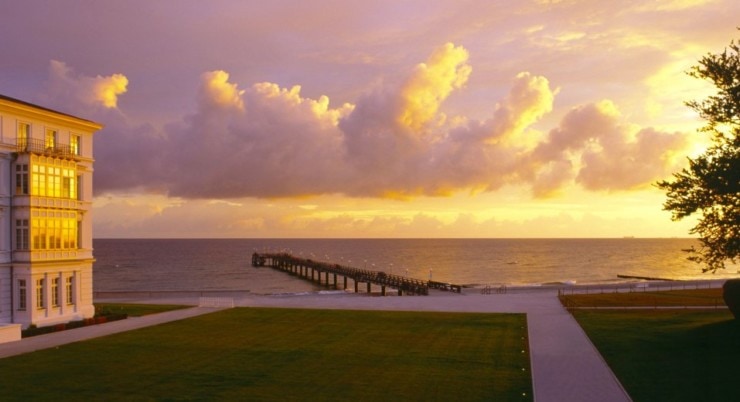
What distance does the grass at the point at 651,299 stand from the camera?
43.0m

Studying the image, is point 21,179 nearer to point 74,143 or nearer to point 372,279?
point 74,143

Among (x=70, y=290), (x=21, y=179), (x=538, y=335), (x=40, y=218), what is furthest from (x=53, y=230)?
(x=538, y=335)

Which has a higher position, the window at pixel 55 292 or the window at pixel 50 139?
the window at pixel 50 139

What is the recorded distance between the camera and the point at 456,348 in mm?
27891

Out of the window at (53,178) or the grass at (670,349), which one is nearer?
the grass at (670,349)

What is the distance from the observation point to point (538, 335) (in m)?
31.1

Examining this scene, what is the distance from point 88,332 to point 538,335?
2264 centimetres

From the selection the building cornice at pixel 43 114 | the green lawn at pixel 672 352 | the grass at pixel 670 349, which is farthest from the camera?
the building cornice at pixel 43 114

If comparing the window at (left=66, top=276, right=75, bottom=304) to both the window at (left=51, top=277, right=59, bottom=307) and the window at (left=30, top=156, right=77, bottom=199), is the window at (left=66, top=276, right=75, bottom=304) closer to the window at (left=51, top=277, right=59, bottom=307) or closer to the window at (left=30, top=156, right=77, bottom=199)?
the window at (left=51, top=277, right=59, bottom=307)

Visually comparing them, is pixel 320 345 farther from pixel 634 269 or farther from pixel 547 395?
pixel 634 269

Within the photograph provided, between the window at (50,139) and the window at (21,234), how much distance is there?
4473 mm

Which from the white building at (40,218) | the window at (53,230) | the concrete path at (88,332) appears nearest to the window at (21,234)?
the white building at (40,218)

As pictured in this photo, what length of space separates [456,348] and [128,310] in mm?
25048

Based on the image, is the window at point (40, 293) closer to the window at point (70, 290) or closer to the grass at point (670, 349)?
the window at point (70, 290)
